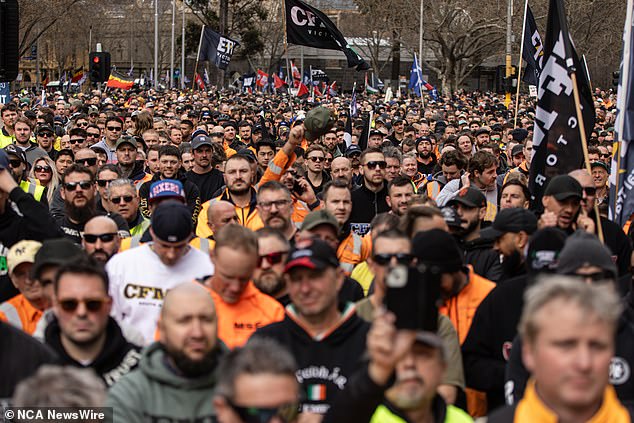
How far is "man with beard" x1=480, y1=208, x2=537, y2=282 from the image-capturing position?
263 inches

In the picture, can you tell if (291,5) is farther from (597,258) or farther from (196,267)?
(597,258)

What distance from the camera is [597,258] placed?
17.0ft

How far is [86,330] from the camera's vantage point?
485 cm

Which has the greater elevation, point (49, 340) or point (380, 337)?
point (380, 337)

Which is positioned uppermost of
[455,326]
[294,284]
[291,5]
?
[291,5]

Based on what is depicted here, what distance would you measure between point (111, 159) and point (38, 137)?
1.75 metres

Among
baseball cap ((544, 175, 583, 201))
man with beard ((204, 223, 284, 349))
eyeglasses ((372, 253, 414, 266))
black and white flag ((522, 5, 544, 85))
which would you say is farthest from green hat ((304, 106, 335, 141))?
black and white flag ((522, 5, 544, 85))

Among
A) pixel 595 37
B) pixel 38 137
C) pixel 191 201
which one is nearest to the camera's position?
pixel 191 201

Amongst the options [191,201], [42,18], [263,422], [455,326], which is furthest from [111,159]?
[42,18]

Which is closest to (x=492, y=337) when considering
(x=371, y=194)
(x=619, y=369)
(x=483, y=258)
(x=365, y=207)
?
(x=619, y=369)

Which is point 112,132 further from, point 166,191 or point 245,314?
point 245,314

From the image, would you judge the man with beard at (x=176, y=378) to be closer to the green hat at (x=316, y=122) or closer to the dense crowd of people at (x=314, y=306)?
the dense crowd of people at (x=314, y=306)

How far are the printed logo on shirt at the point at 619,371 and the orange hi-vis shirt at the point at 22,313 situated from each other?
3034mm

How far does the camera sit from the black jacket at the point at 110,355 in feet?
16.0
